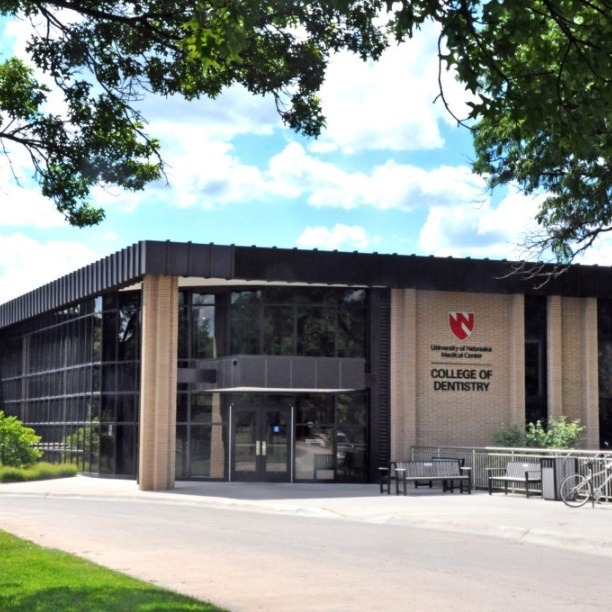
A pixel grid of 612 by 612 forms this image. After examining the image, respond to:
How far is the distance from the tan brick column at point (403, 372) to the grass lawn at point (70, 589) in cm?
2052

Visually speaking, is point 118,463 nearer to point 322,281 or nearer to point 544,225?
point 322,281

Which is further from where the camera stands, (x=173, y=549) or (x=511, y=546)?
(x=511, y=546)

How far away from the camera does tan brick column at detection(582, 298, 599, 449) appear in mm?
36531

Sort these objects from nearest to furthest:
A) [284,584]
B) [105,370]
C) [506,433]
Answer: [284,584], [506,433], [105,370]

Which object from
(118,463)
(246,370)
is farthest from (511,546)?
(118,463)

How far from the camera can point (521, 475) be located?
1131 inches

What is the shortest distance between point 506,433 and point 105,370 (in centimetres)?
1266

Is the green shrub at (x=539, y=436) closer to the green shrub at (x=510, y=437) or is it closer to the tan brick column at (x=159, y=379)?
the green shrub at (x=510, y=437)

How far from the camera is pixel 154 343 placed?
32125 mm

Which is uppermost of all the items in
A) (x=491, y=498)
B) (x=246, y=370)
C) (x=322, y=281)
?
(x=322, y=281)

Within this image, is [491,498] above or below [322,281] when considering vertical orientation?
below

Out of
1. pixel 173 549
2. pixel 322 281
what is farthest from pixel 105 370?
pixel 173 549

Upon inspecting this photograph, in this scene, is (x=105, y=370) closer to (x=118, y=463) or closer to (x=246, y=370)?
(x=118, y=463)

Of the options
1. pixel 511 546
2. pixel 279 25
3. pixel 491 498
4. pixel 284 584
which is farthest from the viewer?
pixel 491 498
